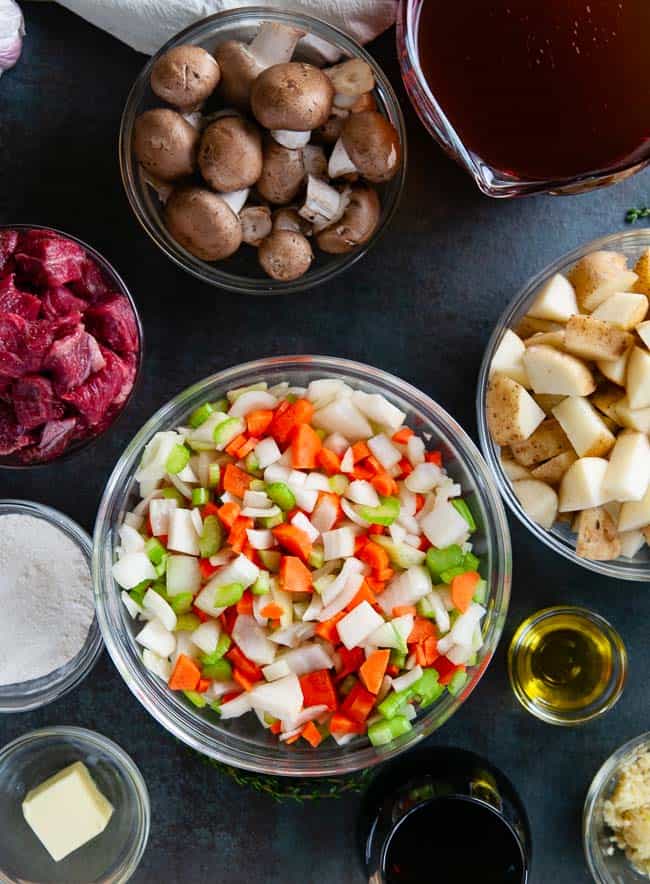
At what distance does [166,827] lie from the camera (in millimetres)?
2359

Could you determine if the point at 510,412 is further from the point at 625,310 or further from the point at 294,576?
the point at 294,576

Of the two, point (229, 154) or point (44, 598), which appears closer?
point (229, 154)

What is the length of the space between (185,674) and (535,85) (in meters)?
1.46

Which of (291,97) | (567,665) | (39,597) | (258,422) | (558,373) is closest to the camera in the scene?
(291,97)

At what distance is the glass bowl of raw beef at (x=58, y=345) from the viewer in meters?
1.95

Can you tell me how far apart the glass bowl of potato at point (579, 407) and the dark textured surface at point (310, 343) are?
0.50 feet

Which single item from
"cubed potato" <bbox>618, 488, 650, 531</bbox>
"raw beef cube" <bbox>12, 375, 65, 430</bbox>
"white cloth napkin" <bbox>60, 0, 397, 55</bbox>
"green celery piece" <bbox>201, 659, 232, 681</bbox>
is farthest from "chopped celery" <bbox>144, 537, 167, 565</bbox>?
"white cloth napkin" <bbox>60, 0, 397, 55</bbox>

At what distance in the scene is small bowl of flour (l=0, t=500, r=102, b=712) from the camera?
2.27 metres

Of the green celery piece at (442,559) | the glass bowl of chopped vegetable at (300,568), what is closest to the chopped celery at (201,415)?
the glass bowl of chopped vegetable at (300,568)

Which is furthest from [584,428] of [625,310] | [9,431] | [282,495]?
[9,431]

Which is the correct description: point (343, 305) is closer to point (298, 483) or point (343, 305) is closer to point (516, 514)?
point (298, 483)

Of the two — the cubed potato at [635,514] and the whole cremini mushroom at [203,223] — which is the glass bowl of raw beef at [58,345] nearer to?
the whole cremini mushroom at [203,223]

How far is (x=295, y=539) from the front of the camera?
2.02m

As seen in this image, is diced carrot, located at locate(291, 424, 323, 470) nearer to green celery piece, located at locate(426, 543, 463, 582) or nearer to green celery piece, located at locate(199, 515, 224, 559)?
green celery piece, located at locate(199, 515, 224, 559)
